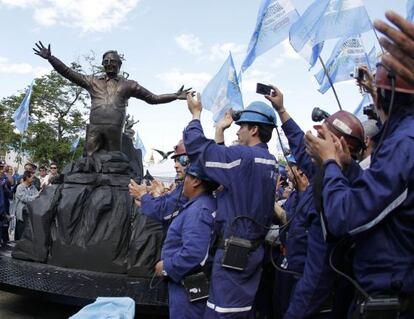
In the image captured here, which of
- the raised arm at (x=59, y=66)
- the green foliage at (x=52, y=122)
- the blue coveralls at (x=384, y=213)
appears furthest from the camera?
the green foliage at (x=52, y=122)

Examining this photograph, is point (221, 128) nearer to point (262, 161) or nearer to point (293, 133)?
point (262, 161)

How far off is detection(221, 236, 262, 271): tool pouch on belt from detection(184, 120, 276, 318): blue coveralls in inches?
1.8

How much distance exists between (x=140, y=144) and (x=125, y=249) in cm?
1102

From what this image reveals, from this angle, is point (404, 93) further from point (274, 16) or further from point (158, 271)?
point (274, 16)

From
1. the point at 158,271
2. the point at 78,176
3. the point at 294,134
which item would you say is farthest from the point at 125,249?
the point at 294,134

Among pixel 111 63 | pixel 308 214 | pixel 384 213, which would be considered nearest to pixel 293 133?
pixel 308 214

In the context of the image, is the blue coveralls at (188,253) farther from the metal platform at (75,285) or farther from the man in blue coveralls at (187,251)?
the metal platform at (75,285)

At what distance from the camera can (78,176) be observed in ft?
20.3

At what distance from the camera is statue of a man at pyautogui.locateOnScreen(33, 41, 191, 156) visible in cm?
643

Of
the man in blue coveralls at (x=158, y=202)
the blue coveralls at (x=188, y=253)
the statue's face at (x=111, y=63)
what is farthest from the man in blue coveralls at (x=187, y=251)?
the statue's face at (x=111, y=63)

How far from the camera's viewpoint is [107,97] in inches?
255

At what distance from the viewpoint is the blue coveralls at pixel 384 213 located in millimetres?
1720

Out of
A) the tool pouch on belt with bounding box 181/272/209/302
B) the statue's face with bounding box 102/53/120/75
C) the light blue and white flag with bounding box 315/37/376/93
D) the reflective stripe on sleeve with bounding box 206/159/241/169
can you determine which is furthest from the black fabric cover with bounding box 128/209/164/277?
the light blue and white flag with bounding box 315/37/376/93

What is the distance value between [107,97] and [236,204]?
4079mm
